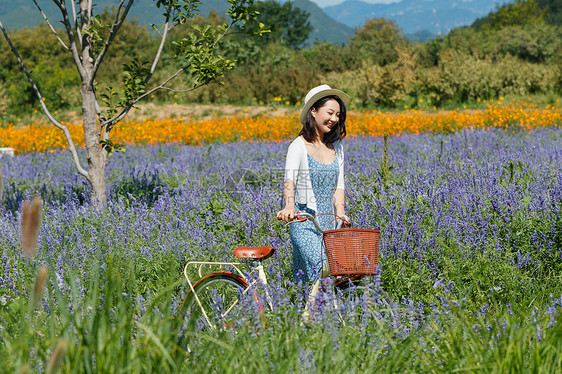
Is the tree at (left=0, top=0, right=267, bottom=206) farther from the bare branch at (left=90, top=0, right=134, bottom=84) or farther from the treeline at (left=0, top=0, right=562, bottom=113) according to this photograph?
the treeline at (left=0, top=0, right=562, bottom=113)

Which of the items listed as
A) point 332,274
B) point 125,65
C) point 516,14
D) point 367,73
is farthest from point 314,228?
point 516,14

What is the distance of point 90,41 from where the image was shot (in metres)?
4.65

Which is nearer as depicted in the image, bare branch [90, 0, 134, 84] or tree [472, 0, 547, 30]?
bare branch [90, 0, 134, 84]

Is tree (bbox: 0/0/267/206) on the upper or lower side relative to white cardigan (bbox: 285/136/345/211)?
upper

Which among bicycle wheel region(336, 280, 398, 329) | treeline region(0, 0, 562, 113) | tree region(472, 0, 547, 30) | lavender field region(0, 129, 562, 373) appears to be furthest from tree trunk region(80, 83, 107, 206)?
tree region(472, 0, 547, 30)

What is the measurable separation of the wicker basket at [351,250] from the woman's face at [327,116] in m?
0.86

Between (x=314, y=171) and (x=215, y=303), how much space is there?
1.15m

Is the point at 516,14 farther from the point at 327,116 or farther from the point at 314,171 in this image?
the point at 314,171

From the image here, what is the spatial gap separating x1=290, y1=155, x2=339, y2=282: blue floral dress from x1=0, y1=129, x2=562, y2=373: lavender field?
15 cm

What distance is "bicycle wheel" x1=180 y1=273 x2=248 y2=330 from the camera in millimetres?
2402

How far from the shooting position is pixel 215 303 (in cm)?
229

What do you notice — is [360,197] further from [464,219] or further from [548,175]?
[548,175]

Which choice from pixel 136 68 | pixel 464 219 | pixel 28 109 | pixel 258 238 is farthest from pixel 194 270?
pixel 28 109

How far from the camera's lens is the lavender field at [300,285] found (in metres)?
1.92
